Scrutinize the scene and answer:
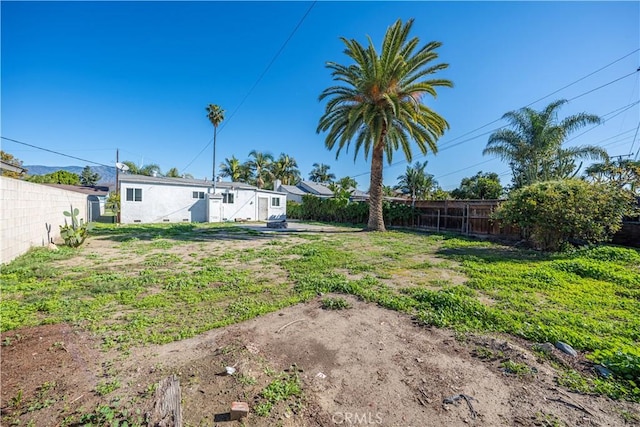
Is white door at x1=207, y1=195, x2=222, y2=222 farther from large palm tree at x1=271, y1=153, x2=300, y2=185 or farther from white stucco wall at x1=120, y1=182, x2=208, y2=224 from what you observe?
large palm tree at x1=271, y1=153, x2=300, y2=185

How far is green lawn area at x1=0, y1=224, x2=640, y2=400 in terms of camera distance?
3.31 metres

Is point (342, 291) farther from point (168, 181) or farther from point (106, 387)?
point (168, 181)

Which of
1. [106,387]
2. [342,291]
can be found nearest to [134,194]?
[342,291]

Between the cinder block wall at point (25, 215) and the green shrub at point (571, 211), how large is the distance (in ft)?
46.0

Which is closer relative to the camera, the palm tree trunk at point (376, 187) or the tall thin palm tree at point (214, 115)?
the palm tree trunk at point (376, 187)

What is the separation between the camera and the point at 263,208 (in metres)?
25.5

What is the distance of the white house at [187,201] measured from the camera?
1894 cm

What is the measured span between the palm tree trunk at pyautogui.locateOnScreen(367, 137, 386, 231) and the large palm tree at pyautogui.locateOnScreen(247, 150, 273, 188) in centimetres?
2554

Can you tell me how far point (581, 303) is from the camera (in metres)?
4.36

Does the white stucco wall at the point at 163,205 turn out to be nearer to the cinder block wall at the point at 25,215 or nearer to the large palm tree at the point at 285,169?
the cinder block wall at the point at 25,215

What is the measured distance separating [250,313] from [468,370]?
2.73 metres

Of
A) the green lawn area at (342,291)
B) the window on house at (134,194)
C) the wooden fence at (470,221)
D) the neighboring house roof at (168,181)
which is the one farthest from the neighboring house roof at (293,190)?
the green lawn area at (342,291)

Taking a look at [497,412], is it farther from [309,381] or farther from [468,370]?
[309,381]

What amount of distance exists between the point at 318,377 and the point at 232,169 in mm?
36145
